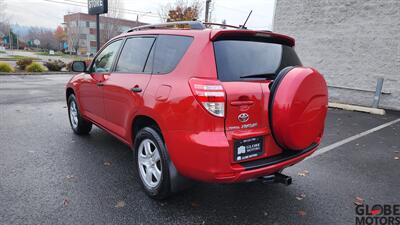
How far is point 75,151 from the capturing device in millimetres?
4406

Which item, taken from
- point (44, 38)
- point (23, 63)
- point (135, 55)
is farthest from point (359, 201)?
point (44, 38)

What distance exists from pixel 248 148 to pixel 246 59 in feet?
2.82

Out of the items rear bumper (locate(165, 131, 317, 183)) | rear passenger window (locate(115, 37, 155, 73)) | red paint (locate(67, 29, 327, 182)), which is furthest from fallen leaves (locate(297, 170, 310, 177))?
rear passenger window (locate(115, 37, 155, 73))

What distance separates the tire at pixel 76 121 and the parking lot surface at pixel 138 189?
16 cm

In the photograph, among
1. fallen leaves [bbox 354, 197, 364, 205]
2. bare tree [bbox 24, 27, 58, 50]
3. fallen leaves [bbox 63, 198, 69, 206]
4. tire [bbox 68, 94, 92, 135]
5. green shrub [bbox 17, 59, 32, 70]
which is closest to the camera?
fallen leaves [bbox 63, 198, 69, 206]

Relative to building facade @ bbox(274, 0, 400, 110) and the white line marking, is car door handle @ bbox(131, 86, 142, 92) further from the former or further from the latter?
building facade @ bbox(274, 0, 400, 110)

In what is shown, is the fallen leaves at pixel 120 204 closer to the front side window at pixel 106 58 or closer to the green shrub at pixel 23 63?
the front side window at pixel 106 58

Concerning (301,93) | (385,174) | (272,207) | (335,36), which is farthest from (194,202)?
(335,36)

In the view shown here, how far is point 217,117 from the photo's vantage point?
2.37 m

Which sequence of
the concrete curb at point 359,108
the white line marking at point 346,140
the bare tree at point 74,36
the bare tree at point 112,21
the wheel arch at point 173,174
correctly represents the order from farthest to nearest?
the bare tree at point 74,36, the bare tree at point 112,21, the concrete curb at point 359,108, the white line marking at point 346,140, the wheel arch at point 173,174

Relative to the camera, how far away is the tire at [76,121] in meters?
5.12

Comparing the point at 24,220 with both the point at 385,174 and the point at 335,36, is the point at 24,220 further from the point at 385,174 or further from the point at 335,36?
the point at 335,36

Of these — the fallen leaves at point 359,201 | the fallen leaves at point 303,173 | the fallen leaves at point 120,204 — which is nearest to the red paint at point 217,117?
the fallen leaves at point 120,204

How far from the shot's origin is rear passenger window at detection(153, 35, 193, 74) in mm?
2771
